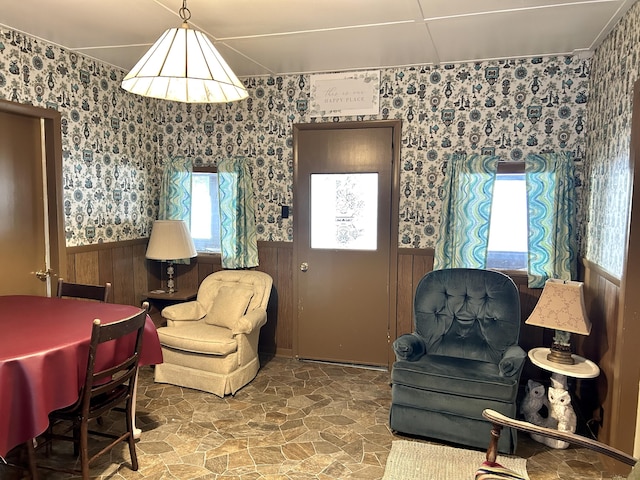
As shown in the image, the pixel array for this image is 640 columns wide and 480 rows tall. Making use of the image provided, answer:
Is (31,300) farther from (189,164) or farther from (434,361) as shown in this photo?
(434,361)

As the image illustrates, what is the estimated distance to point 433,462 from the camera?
2717mm

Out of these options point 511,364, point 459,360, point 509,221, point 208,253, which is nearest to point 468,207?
point 509,221

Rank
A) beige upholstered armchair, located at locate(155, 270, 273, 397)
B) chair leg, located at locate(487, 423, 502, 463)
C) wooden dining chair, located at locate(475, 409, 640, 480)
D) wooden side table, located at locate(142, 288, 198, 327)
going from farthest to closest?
1. wooden side table, located at locate(142, 288, 198, 327)
2. beige upholstered armchair, located at locate(155, 270, 273, 397)
3. chair leg, located at locate(487, 423, 502, 463)
4. wooden dining chair, located at locate(475, 409, 640, 480)

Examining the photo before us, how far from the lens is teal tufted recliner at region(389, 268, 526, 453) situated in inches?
110

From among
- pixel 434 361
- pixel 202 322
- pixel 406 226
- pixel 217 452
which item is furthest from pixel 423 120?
pixel 217 452

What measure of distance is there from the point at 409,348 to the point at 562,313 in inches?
38.4

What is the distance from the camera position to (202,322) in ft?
13.0

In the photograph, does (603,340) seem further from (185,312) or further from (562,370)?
(185,312)

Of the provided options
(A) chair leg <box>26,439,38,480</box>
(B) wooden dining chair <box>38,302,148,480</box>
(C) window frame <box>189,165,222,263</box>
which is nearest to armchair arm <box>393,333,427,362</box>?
(B) wooden dining chair <box>38,302,148,480</box>

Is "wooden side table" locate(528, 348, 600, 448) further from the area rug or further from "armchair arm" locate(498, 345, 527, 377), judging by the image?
the area rug

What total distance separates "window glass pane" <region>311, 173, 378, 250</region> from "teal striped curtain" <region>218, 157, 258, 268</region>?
1.96 feet

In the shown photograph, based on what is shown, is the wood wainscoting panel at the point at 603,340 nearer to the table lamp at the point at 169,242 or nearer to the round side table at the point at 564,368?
the round side table at the point at 564,368

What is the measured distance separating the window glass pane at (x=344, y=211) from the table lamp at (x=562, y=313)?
1.53m

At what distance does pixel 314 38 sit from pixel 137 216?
7.86 feet
